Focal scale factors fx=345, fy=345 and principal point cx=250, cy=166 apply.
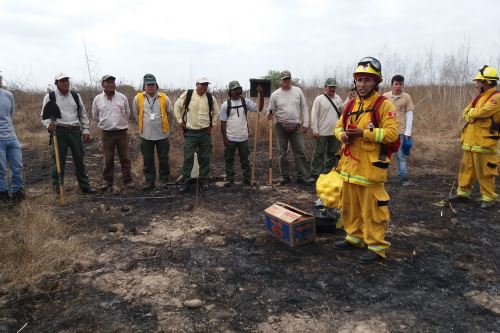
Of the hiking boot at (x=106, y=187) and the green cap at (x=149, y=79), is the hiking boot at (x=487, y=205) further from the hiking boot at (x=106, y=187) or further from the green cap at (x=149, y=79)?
the hiking boot at (x=106, y=187)

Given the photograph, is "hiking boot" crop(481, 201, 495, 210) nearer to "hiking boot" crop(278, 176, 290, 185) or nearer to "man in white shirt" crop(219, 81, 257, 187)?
"hiking boot" crop(278, 176, 290, 185)

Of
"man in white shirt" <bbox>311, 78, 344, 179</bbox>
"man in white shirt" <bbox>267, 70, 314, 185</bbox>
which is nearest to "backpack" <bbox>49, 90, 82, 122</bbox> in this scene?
"man in white shirt" <bbox>267, 70, 314, 185</bbox>

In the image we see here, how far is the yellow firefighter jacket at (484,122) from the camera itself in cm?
489

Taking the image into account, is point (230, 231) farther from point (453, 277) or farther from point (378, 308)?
point (453, 277)

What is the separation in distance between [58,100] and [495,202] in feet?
23.3

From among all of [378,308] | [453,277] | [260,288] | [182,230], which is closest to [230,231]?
[182,230]

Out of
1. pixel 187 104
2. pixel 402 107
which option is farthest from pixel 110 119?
pixel 402 107

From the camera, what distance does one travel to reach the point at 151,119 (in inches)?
240

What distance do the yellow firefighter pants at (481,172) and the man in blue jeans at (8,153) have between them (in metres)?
6.93

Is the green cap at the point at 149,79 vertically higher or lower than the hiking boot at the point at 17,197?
higher

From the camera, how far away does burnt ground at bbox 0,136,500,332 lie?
2627 millimetres

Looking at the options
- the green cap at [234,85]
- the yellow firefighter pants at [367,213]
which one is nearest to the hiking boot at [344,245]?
the yellow firefighter pants at [367,213]

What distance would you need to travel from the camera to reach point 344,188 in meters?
3.66

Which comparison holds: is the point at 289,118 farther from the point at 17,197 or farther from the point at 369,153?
the point at 17,197
